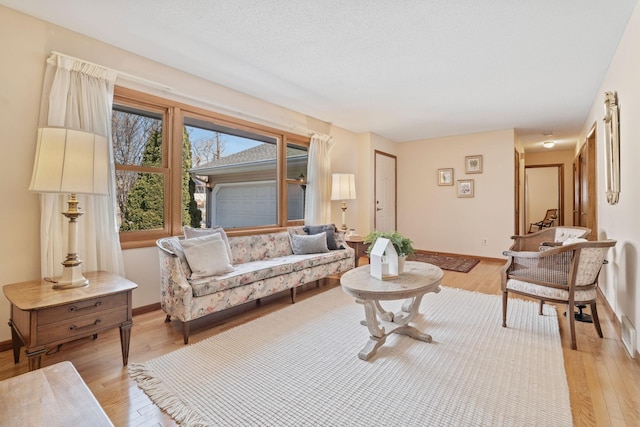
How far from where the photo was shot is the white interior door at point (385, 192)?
6.03 m

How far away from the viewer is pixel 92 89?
2516 mm

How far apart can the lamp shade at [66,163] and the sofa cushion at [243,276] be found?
1.01 meters

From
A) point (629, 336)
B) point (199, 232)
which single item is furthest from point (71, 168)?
point (629, 336)

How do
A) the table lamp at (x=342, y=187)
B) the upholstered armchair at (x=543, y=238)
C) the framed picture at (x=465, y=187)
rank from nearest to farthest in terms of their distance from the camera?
the upholstered armchair at (x=543, y=238) → the table lamp at (x=342, y=187) → the framed picture at (x=465, y=187)

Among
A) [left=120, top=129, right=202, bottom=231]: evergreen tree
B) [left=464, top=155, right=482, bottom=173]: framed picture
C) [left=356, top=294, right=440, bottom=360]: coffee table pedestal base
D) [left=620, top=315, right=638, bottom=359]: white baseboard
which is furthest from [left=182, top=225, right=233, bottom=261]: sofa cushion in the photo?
[left=464, top=155, right=482, bottom=173]: framed picture

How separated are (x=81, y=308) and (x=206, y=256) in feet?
3.16

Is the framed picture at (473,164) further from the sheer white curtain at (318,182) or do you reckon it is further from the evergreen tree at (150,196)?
the evergreen tree at (150,196)

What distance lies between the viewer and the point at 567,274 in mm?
2359

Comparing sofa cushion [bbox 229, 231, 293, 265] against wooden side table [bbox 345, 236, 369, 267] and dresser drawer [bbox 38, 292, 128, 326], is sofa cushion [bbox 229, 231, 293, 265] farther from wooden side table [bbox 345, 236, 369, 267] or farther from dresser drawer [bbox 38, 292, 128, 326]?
dresser drawer [bbox 38, 292, 128, 326]

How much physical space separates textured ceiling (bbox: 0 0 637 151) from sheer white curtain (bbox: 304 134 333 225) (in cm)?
79

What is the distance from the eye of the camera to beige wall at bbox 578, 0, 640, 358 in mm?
2146

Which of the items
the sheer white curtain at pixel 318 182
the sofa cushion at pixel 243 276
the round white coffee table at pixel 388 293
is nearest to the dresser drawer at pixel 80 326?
the sofa cushion at pixel 243 276

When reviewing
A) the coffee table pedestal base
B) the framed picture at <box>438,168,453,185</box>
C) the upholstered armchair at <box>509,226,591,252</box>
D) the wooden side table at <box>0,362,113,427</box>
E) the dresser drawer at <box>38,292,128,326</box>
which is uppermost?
the framed picture at <box>438,168,453,185</box>

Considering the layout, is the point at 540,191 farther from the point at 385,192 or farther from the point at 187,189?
the point at 187,189
